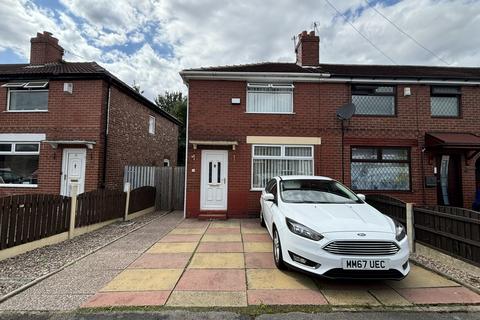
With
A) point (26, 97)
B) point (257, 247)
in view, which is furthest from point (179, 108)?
point (257, 247)

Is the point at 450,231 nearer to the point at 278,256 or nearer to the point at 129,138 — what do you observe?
the point at 278,256

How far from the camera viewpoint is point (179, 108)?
28.6m

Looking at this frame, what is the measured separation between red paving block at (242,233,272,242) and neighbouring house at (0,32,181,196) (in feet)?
21.0

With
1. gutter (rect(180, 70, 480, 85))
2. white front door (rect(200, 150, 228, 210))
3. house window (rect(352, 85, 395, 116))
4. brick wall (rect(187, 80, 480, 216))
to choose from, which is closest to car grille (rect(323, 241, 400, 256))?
brick wall (rect(187, 80, 480, 216))

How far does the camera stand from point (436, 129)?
10.2 metres

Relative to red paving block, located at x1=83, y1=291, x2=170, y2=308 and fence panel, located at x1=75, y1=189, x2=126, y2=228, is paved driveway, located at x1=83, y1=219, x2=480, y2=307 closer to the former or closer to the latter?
red paving block, located at x1=83, y1=291, x2=170, y2=308

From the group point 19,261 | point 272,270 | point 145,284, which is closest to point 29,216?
point 19,261

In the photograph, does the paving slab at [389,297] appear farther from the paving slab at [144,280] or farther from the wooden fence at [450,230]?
the paving slab at [144,280]

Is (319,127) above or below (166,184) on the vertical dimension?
above

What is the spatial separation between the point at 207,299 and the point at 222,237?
3.41 m

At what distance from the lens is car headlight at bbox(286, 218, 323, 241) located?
3.95 meters

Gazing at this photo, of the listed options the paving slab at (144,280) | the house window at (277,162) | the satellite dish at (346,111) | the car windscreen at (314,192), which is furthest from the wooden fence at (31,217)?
the satellite dish at (346,111)

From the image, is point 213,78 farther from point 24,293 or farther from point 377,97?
point 24,293

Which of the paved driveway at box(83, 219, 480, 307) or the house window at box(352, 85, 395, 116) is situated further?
the house window at box(352, 85, 395, 116)
